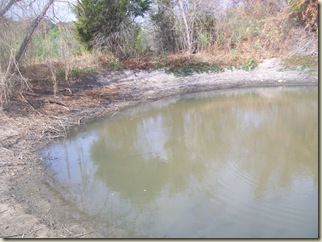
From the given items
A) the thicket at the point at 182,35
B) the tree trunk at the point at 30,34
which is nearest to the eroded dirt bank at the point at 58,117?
the thicket at the point at 182,35

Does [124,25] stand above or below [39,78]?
above

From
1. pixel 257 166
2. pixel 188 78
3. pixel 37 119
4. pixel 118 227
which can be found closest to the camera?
pixel 118 227

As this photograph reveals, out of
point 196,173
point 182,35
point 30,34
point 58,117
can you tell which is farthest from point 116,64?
point 196,173

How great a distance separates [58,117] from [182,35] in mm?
8842

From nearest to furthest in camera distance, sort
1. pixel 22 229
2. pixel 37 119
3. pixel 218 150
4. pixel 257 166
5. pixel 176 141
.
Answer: pixel 22 229 → pixel 257 166 → pixel 218 150 → pixel 176 141 → pixel 37 119

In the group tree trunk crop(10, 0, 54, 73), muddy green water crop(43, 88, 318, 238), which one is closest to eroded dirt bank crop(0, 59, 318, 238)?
muddy green water crop(43, 88, 318, 238)

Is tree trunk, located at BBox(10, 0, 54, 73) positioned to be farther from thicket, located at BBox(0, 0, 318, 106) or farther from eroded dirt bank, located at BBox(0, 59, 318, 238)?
eroded dirt bank, located at BBox(0, 59, 318, 238)

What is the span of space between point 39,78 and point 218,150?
6.67 meters

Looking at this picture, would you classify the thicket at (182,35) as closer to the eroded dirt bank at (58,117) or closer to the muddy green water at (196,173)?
the eroded dirt bank at (58,117)

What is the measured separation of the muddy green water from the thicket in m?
3.92

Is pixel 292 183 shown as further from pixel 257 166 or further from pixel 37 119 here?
pixel 37 119

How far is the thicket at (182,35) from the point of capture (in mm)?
13163

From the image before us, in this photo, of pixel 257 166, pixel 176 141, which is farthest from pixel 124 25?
pixel 257 166

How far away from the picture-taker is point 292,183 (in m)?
5.26
